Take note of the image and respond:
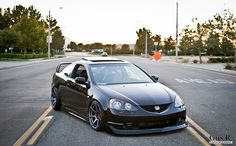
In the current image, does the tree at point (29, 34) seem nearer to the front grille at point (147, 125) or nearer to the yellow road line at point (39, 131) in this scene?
the yellow road line at point (39, 131)

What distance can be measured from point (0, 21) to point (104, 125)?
8675 centimetres

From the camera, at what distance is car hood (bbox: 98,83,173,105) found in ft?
21.0

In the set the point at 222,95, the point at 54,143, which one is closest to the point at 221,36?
the point at 222,95

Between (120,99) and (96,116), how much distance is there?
685 mm

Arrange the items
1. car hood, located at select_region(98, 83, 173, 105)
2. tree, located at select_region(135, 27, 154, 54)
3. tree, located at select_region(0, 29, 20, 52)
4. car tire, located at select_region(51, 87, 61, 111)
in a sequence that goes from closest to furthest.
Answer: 1. car hood, located at select_region(98, 83, 173, 105)
2. car tire, located at select_region(51, 87, 61, 111)
3. tree, located at select_region(0, 29, 20, 52)
4. tree, located at select_region(135, 27, 154, 54)

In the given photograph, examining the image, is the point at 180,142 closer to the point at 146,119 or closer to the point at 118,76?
the point at 146,119

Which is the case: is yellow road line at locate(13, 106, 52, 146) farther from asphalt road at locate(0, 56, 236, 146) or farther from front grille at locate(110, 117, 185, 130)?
front grille at locate(110, 117, 185, 130)

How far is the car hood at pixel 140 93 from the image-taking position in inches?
252

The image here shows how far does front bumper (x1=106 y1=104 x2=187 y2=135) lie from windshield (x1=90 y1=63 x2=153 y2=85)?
1.27 meters

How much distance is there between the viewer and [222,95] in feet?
41.2

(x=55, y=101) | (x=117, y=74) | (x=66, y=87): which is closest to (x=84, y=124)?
(x=117, y=74)

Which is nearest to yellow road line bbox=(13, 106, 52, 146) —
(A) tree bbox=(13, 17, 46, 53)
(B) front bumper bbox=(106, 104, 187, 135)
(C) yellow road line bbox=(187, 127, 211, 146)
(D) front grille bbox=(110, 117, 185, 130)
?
(B) front bumper bbox=(106, 104, 187, 135)

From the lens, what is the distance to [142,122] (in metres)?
6.19

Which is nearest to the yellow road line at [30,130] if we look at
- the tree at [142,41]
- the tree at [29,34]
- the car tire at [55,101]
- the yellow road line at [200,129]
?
the car tire at [55,101]
